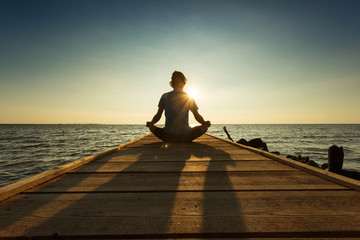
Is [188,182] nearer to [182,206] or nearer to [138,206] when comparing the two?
[182,206]

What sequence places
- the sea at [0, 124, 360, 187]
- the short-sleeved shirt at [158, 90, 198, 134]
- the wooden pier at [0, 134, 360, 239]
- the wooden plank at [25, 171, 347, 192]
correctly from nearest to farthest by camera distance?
1. the wooden pier at [0, 134, 360, 239]
2. the wooden plank at [25, 171, 347, 192]
3. the short-sleeved shirt at [158, 90, 198, 134]
4. the sea at [0, 124, 360, 187]

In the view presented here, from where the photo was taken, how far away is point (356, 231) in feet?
2.92

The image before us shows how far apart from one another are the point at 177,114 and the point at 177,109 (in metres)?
0.13

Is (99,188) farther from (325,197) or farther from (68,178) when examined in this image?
(325,197)

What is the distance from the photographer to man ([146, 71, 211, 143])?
4570 mm

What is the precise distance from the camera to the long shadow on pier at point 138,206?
0.92 m

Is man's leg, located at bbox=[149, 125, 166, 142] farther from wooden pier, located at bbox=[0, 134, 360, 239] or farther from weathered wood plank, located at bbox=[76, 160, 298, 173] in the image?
wooden pier, located at bbox=[0, 134, 360, 239]

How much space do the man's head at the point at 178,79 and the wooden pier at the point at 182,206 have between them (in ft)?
10.3

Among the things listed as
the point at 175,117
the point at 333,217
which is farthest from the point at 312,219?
the point at 175,117

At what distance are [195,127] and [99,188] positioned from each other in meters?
3.44

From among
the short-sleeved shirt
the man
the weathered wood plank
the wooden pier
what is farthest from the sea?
the wooden pier

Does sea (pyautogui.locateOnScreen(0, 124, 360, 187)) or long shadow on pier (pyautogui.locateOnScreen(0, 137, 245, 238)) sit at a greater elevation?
long shadow on pier (pyautogui.locateOnScreen(0, 137, 245, 238))

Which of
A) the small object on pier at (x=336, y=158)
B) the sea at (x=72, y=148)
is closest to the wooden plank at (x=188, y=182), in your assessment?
the small object on pier at (x=336, y=158)

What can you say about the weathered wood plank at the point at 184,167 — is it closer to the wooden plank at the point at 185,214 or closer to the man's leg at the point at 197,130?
the wooden plank at the point at 185,214
